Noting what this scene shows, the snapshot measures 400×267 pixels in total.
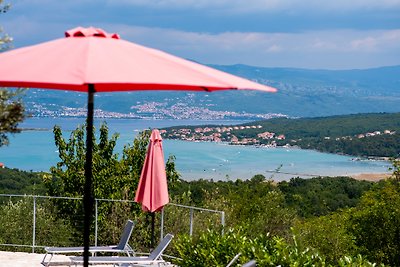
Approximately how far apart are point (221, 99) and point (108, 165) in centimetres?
16686

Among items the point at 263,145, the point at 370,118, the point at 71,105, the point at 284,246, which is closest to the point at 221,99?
the point at 71,105

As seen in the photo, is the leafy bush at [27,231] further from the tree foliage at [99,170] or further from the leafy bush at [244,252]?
the leafy bush at [244,252]

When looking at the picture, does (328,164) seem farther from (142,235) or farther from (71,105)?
(142,235)

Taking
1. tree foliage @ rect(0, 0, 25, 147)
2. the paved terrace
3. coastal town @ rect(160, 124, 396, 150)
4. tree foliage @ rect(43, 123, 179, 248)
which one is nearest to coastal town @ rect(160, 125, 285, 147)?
coastal town @ rect(160, 124, 396, 150)

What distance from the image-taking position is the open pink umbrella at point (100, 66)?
3.10 meters

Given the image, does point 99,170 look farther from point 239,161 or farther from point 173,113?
point 173,113

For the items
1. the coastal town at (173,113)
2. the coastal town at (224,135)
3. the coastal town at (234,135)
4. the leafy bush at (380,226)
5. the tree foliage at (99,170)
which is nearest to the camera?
the tree foliage at (99,170)

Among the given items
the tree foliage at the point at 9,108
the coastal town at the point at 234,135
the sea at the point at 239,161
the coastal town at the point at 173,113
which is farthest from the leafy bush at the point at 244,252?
the coastal town at the point at 173,113

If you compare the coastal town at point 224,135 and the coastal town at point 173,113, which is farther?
the coastal town at point 173,113

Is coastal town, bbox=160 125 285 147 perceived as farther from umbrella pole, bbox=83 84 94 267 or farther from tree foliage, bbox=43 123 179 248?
umbrella pole, bbox=83 84 94 267

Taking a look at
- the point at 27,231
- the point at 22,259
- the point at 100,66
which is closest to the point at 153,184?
the point at 22,259

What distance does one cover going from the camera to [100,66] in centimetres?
316


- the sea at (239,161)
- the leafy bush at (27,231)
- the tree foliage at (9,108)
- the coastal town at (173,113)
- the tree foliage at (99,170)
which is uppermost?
the coastal town at (173,113)

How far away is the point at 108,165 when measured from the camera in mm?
18109
